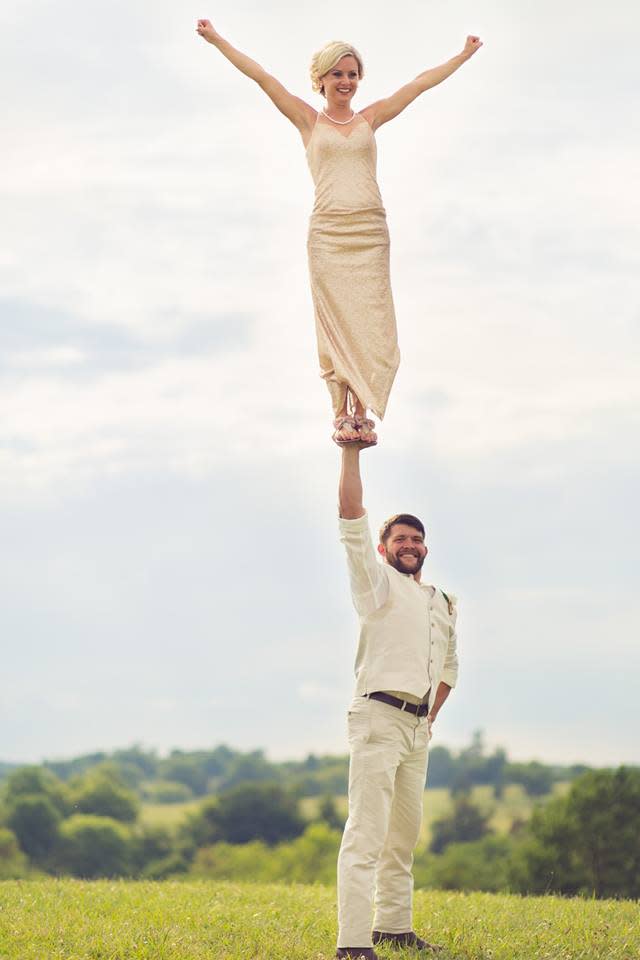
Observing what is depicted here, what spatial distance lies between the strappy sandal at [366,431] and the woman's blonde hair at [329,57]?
264cm

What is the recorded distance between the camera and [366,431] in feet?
29.9

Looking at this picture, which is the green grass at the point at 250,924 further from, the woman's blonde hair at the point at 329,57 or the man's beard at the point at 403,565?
the woman's blonde hair at the point at 329,57

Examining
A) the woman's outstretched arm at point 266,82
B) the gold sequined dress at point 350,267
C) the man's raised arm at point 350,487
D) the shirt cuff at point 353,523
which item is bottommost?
the shirt cuff at point 353,523

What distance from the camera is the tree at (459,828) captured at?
50.2 metres

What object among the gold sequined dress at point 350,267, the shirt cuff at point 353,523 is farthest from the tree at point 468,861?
the gold sequined dress at point 350,267

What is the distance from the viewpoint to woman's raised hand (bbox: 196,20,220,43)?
949 cm

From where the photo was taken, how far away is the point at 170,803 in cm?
7806

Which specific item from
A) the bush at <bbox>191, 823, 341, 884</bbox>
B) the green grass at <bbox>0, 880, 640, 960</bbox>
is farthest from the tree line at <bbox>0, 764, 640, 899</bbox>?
the green grass at <bbox>0, 880, 640, 960</bbox>

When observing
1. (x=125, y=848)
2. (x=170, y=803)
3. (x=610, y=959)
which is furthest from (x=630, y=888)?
(x=170, y=803)

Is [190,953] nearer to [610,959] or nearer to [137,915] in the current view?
[137,915]

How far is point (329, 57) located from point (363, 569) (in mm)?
3875

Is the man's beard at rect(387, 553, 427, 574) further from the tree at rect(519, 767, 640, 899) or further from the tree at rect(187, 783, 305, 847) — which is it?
the tree at rect(187, 783, 305, 847)

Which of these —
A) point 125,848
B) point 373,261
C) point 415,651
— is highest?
point 373,261

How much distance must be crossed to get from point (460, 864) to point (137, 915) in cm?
3347
